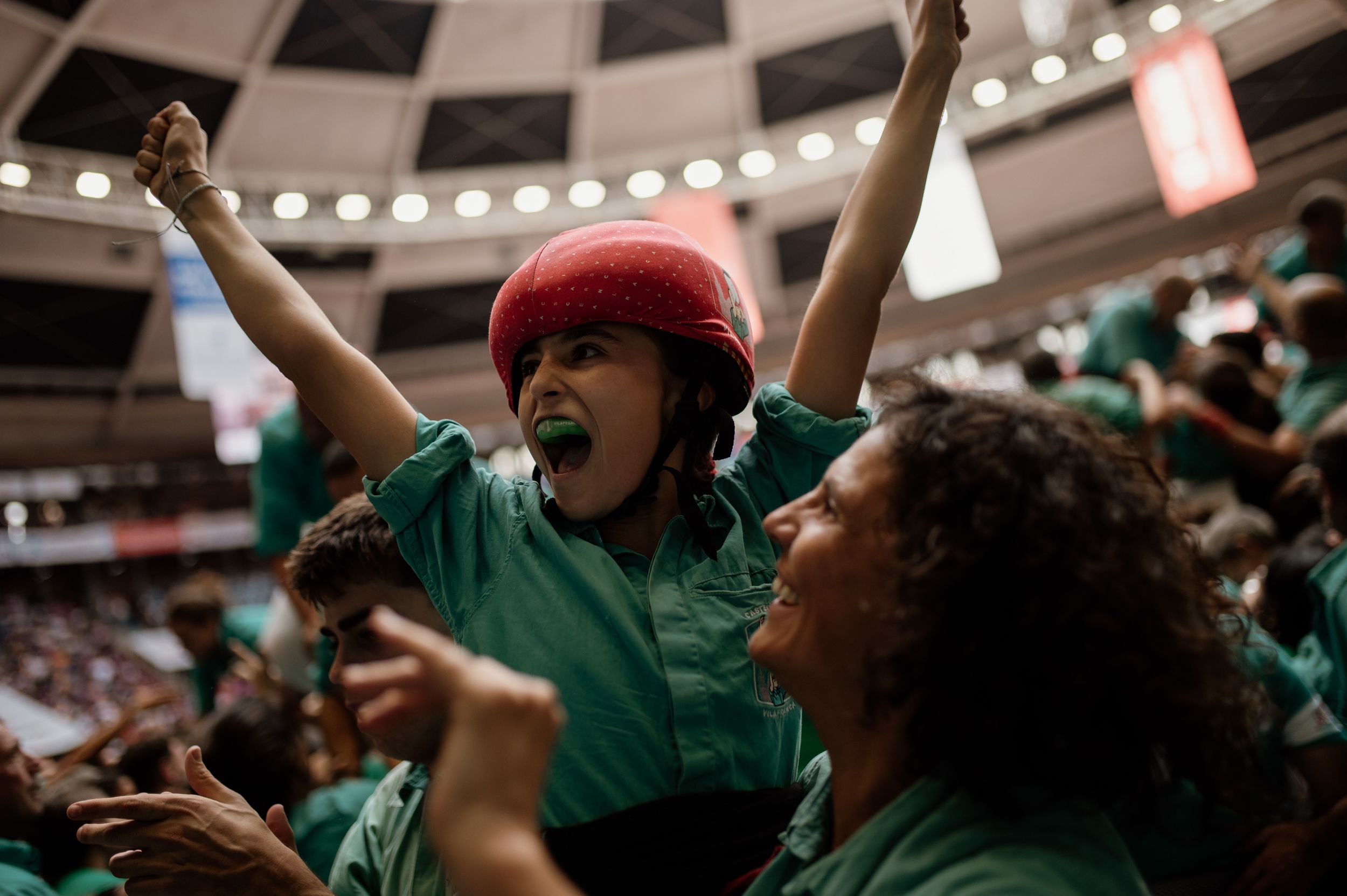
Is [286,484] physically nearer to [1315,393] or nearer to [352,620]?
[352,620]

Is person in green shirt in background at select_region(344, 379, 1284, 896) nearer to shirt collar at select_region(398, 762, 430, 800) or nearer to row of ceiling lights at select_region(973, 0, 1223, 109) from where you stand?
shirt collar at select_region(398, 762, 430, 800)

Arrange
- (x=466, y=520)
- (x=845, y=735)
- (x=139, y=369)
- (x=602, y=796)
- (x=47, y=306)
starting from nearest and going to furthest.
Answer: (x=845, y=735)
(x=602, y=796)
(x=466, y=520)
(x=47, y=306)
(x=139, y=369)

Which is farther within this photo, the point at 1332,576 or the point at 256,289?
the point at 1332,576

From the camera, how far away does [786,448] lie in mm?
1425

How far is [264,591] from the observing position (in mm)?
18656

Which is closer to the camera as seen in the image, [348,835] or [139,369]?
[348,835]

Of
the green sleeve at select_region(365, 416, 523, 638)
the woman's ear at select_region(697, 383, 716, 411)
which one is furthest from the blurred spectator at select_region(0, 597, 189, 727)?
the woman's ear at select_region(697, 383, 716, 411)

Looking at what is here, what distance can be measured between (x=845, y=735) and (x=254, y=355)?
8.49 m

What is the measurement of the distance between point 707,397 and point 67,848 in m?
2.06

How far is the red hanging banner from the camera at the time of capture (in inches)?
358

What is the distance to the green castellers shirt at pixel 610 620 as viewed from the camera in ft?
3.88

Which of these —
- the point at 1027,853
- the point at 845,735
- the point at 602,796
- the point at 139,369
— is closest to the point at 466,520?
the point at 602,796

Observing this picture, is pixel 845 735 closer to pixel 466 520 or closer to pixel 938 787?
pixel 938 787

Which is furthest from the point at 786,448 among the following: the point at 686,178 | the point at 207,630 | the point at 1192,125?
the point at 686,178
